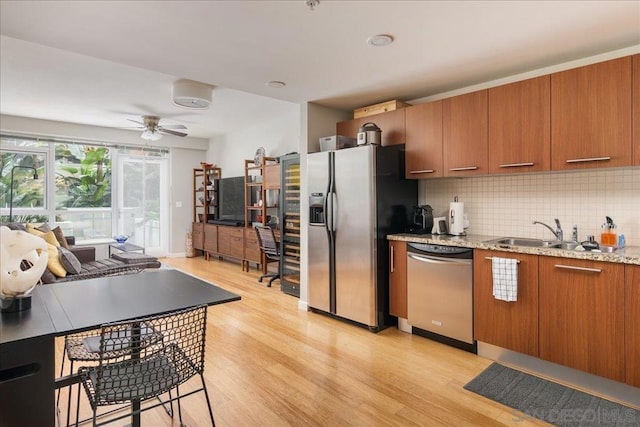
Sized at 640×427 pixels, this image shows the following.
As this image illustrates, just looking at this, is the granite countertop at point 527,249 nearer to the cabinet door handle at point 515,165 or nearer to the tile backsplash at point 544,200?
the tile backsplash at point 544,200

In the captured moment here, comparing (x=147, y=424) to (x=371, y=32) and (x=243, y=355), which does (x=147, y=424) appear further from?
(x=371, y=32)

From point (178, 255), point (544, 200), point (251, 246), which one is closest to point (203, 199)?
point (178, 255)

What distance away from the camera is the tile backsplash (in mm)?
2641

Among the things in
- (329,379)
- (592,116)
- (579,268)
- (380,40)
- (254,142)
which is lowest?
(329,379)

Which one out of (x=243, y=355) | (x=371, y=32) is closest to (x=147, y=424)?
(x=243, y=355)

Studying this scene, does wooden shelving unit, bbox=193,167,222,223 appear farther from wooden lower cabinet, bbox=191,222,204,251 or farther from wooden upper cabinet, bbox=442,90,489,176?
wooden upper cabinet, bbox=442,90,489,176

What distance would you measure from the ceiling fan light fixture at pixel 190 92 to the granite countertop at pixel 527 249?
2695 millimetres

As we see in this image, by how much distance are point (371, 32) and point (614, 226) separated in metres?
2.20

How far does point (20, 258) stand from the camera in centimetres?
149

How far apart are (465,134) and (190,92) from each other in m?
3.00

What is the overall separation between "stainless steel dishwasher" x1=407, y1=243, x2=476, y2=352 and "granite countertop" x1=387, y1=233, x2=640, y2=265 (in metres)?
0.05

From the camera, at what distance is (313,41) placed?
96.3 inches

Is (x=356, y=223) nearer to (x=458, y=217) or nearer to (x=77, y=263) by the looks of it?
(x=458, y=217)

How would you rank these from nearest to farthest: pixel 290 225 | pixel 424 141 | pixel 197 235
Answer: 1. pixel 424 141
2. pixel 290 225
3. pixel 197 235
